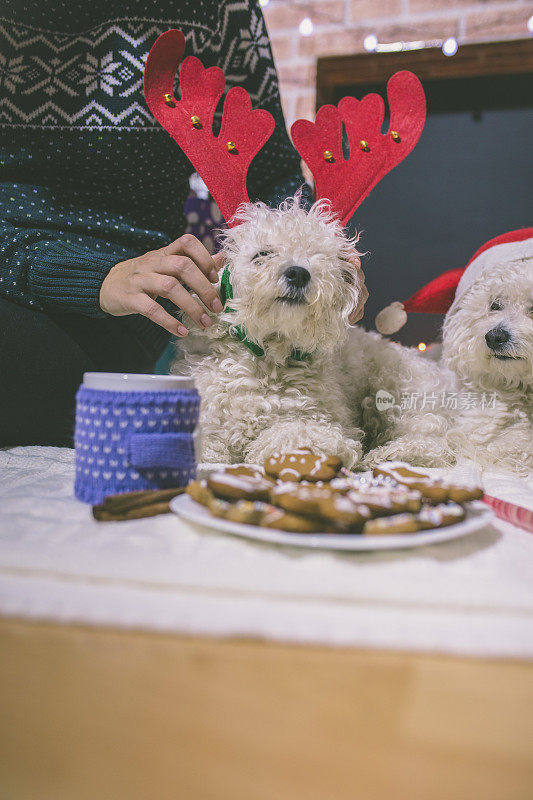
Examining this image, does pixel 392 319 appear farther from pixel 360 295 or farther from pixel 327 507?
pixel 327 507

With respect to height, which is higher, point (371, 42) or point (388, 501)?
point (371, 42)

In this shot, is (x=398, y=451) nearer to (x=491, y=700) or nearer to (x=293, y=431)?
(x=293, y=431)

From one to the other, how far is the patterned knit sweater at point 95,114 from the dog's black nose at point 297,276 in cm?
38

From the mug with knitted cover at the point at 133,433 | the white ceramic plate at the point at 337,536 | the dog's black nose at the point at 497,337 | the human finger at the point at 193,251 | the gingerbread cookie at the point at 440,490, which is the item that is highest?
the human finger at the point at 193,251

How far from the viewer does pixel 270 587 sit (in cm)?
37

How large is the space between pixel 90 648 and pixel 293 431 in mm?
475

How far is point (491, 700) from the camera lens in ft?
1.05

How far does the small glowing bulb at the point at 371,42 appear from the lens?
5.54 ft

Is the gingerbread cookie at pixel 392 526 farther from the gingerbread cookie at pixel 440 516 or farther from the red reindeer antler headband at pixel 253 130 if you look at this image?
the red reindeer antler headband at pixel 253 130

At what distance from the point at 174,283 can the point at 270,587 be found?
531 mm

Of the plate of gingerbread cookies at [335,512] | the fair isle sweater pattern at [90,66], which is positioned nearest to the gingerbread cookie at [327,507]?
the plate of gingerbread cookies at [335,512]

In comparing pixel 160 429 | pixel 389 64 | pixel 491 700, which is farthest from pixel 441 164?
pixel 491 700

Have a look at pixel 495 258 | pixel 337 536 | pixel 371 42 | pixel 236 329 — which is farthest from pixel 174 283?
pixel 371 42

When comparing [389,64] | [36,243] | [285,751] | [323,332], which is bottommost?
[285,751]
